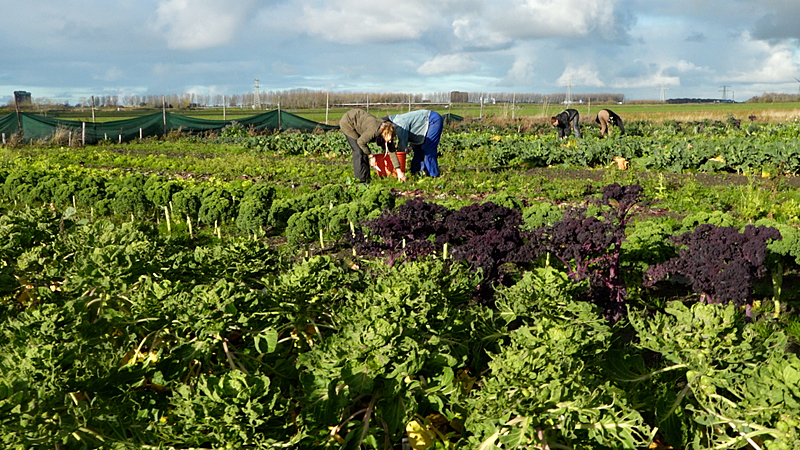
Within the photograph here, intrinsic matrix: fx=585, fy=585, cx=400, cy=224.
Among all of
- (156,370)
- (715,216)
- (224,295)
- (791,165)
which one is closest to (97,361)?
(156,370)

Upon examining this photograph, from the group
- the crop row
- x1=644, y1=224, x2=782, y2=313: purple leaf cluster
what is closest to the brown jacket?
x1=644, y1=224, x2=782, y2=313: purple leaf cluster

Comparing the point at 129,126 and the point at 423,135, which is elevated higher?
the point at 129,126

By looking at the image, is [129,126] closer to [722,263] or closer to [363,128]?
[363,128]

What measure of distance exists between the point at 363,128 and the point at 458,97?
5733cm

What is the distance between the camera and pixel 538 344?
90.1 inches

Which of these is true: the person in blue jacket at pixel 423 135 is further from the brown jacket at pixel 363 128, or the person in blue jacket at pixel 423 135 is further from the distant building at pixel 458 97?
the distant building at pixel 458 97

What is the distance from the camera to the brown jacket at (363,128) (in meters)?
9.90

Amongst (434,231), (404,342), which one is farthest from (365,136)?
(404,342)

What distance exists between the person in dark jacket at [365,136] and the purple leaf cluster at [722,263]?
19.9 feet

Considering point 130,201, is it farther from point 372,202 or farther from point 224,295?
point 224,295

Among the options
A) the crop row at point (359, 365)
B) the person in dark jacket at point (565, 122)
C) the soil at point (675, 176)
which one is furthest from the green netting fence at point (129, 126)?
the crop row at point (359, 365)

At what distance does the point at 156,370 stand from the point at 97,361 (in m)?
0.25

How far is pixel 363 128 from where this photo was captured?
10484mm

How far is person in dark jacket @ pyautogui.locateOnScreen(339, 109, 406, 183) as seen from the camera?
9.83 metres
